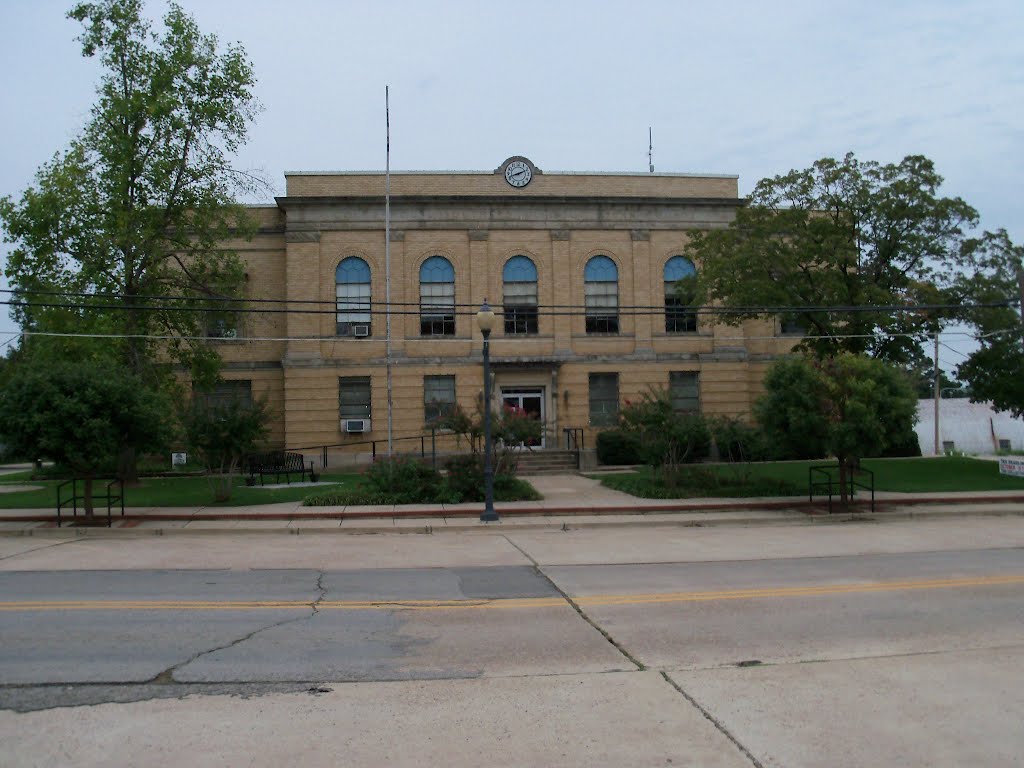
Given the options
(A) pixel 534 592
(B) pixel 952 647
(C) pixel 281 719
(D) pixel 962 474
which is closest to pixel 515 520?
(A) pixel 534 592

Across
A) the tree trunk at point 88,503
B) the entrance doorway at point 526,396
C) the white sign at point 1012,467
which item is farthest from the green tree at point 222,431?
the white sign at point 1012,467

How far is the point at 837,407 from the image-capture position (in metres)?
18.6

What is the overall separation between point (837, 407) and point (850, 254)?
7062mm

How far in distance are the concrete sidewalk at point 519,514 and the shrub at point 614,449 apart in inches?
414

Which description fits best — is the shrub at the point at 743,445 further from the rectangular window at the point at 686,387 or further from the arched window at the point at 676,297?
the arched window at the point at 676,297

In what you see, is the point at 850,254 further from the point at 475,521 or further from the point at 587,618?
the point at 587,618

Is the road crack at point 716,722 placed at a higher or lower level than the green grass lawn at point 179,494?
lower

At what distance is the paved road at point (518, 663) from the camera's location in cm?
522

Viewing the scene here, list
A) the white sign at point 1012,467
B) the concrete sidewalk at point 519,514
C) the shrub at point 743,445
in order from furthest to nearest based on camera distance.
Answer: the shrub at point 743,445
the white sign at point 1012,467
the concrete sidewalk at point 519,514

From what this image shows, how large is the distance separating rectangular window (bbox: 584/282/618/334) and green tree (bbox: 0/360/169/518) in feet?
64.8

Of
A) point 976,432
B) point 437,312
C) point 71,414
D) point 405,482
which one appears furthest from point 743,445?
point 976,432

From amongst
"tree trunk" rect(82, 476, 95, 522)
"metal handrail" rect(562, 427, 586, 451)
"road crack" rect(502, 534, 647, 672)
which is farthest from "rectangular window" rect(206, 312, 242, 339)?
"road crack" rect(502, 534, 647, 672)

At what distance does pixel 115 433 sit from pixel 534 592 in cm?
1144

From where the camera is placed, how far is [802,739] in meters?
5.27
